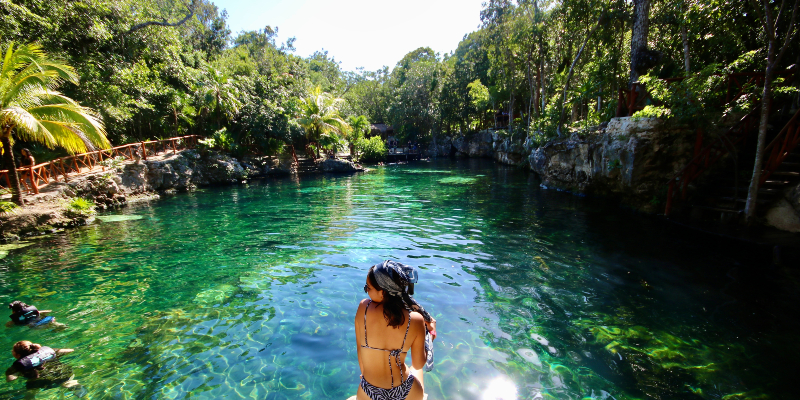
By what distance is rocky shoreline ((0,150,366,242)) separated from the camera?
1133 cm

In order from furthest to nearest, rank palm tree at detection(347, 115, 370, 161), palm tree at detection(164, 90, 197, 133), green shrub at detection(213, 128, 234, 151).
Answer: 1. palm tree at detection(347, 115, 370, 161)
2. green shrub at detection(213, 128, 234, 151)
3. palm tree at detection(164, 90, 197, 133)

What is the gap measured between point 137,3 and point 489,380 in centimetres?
3048

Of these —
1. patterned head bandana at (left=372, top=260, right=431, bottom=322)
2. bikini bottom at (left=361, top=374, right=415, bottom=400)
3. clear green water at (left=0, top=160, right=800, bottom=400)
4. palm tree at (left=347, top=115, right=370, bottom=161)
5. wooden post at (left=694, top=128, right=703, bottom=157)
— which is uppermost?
palm tree at (left=347, top=115, right=370, bottom=161)

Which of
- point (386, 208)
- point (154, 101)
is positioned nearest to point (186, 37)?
point (154, 101)

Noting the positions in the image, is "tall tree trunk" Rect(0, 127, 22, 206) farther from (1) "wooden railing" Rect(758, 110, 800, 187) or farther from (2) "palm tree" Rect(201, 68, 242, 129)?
(1) "wooden railing" Rect(758, 110, 800, 187)

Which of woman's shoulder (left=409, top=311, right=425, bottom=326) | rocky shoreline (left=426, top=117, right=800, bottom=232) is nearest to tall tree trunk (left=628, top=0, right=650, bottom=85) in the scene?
rocky shoreline (left=426, top=117, right=800, bottom=232)

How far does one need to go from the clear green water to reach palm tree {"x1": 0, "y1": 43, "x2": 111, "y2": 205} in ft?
10.7

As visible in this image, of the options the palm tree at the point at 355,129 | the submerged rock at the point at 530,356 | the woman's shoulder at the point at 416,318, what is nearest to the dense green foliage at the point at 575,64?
the submerged rock at the point at 530,356

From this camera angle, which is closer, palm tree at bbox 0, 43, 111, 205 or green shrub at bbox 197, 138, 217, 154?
palm tree at bbox 0, 43, 111, 205

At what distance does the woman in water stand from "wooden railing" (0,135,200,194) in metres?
16.4

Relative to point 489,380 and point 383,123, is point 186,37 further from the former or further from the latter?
point 489,380

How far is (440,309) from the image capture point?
564 centimetres

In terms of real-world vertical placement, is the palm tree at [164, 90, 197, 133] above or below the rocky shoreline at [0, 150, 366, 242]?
above

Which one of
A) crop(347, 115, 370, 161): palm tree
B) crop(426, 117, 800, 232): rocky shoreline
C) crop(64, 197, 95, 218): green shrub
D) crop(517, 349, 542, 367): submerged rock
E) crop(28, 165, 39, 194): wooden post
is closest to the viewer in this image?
crop(517, 349, 542, 367): submerged rock
